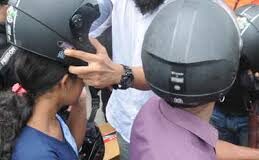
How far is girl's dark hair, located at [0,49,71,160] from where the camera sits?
68.8 inches

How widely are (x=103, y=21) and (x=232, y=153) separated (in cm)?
114

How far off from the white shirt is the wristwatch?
10.9 inches

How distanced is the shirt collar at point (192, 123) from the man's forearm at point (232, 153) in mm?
227

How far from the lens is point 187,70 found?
4.91 ft

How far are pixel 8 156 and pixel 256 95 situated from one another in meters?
1.31

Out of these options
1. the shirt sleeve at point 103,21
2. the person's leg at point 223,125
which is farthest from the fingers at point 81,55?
the person's leg at point 223,125

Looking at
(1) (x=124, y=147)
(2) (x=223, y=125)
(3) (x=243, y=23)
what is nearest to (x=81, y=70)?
(3) (x=243, y=23)

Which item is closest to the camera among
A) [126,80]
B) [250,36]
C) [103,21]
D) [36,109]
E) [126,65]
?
[36,109]

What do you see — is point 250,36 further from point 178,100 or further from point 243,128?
point 178,100

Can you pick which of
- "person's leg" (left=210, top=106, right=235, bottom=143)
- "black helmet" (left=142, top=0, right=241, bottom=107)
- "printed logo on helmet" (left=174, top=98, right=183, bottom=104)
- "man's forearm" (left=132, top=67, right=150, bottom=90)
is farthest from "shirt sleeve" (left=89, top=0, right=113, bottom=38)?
"printed logo on helmet" (left=174, top=98, right=183, bottom=104)

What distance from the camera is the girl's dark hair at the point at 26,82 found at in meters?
1.75

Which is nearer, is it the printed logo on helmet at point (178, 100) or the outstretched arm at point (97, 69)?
the printed logo on helmet at point (178, 100)

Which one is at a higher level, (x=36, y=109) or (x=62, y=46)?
(x=62, y=46)

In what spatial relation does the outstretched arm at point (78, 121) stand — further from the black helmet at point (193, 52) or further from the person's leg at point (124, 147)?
the black helmet at point (193, 52)
